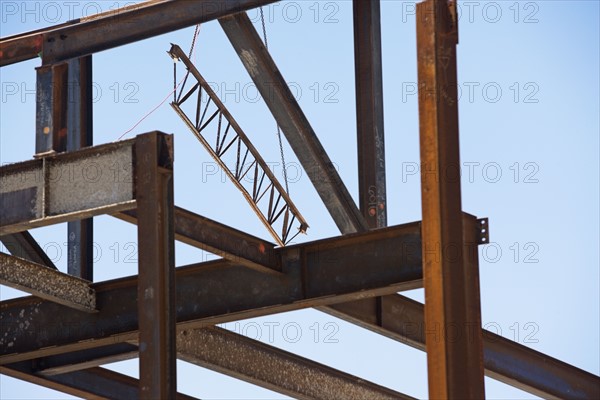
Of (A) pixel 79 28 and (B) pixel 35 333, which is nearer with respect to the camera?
(A) pixel 79 28

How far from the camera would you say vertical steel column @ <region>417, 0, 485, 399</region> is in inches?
479

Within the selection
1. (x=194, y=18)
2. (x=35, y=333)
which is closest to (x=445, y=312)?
(x=194, y=18)

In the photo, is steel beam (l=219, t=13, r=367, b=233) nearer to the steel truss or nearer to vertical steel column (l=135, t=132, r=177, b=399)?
the steel truss

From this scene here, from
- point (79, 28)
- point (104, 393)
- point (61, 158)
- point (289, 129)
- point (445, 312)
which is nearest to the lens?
point (445, 312)

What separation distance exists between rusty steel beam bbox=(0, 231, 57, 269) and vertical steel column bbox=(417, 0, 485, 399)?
18.6ft

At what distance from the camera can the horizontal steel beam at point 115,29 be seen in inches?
564

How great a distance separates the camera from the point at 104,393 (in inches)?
740

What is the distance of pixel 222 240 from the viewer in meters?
14.8

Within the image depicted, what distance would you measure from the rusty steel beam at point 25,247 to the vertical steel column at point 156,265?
4.09m

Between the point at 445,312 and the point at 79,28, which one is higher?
the point at 79,28

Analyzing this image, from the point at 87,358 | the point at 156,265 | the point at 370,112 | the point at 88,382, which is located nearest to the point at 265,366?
the point at 87,358

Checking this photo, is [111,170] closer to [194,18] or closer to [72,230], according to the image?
[194,18]

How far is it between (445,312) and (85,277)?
5.85 meters

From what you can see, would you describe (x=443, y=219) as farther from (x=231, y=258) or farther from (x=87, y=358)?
(x=87, y=358)
